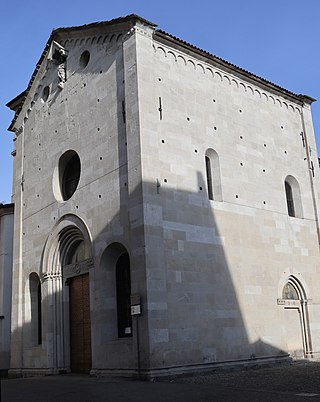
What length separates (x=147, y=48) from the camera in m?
16.1

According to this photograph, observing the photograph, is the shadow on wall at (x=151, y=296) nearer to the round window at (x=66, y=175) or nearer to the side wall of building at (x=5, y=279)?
the round window at (x=66, y=175)

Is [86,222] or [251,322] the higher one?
[86,222]

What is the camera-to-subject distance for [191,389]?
1127cm

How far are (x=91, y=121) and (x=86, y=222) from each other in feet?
11.3

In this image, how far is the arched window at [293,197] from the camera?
20083 mm

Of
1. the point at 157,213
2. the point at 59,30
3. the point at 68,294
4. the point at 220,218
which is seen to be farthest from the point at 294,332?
the point at 59,30

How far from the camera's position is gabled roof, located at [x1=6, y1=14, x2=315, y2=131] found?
1644 cm

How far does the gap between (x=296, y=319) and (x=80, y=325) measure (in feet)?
24.9

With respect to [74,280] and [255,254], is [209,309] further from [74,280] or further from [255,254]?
[74,280]

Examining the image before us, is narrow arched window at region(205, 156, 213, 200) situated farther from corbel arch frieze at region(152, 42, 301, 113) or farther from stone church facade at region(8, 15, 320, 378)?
corbel arch frieze at region(152, 42, 301, 113)

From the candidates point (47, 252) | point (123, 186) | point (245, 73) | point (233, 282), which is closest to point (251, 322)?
point (233, 282)

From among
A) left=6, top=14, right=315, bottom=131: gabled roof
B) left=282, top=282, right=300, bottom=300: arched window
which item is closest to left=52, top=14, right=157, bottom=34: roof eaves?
left=6, top=14, right=315, bottom=131: gabled roof

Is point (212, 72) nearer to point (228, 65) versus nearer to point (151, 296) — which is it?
point (228, 65)

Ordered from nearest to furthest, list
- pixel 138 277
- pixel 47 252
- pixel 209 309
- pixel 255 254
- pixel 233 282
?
pixel 138 277
pixel 209 309
pixel 233 282
pixel 255 254
pixel 47 252
